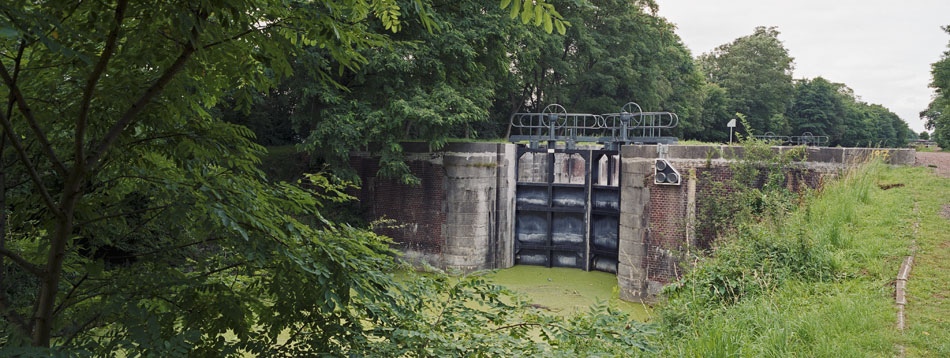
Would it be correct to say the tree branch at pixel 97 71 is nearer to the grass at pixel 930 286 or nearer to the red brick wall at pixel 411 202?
the grass at pixel 930 286

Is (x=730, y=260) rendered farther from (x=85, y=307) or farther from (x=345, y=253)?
(x=85, y=307)

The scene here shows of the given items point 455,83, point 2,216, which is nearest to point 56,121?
point 2,216

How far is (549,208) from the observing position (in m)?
15.8

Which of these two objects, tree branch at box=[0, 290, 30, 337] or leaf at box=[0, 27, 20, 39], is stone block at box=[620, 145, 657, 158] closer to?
tree branch at box=[0, 290, 30, 337]

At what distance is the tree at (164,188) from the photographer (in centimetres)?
272

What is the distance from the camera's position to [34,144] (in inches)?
122

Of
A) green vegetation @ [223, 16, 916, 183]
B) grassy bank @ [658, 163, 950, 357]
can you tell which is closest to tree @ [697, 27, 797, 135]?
green vegetation @ [223, 16, 916, 183]

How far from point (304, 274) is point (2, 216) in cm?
149

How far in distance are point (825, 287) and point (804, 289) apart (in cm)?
17

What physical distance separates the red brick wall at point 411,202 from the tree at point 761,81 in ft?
86.7

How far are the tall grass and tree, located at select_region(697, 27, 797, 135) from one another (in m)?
29.7

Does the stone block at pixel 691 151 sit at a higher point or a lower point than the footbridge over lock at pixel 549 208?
higher

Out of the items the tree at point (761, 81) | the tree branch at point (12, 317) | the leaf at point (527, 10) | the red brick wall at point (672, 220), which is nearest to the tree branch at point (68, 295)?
the tree branch at point (12, 317)

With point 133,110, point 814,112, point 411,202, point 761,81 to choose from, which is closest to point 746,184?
point 411,202
